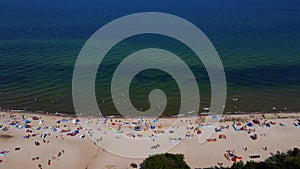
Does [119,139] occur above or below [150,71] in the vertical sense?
below

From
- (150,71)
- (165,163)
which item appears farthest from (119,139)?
(150,71)

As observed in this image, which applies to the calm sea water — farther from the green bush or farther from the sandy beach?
the green bush

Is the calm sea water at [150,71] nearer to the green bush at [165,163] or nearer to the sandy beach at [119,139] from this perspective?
the sandy beach at [119,139]

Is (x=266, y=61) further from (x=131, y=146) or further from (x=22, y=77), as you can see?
(x=22, y=77)

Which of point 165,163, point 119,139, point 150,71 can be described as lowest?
point 165,163

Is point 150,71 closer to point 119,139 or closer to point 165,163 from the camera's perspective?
point 119,139

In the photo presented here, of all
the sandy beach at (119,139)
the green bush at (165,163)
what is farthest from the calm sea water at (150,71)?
the green bush at (165,163)

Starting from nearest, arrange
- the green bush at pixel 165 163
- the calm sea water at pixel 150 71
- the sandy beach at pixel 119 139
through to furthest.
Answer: the green bush at pixel 165 163, the sandy beach at pixel 119 139, the calm sea water at pixel 150 71
